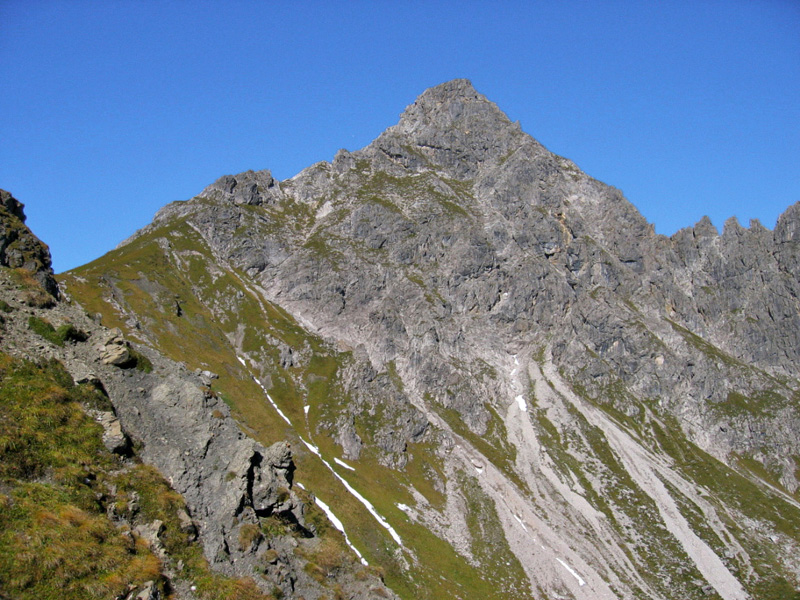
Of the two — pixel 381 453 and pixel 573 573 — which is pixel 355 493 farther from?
pixel 573 573

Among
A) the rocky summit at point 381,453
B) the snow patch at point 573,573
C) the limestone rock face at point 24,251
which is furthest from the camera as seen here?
the snow patch at point 573,573

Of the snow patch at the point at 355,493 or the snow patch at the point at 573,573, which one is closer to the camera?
the snow patch at the point at 355,493

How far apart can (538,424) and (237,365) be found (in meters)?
101

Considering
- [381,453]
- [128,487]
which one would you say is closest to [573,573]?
[381,453]

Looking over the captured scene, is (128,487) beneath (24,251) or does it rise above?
beneath

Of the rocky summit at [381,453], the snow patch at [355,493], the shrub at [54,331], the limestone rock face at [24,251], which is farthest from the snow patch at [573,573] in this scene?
the shrub at [54,331]

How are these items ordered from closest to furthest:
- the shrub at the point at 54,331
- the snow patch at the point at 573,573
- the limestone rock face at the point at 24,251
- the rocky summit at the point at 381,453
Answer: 1. the rocky summit at the point at 381,453
2. the shrub at the point at 54,331
3. the limestone rock face at the point at 24,251
4. the snow patch at the point at 573,573

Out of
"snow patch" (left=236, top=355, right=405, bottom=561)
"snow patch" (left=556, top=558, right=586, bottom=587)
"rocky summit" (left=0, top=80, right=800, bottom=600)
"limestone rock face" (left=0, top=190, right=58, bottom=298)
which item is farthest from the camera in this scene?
"snow patch" (left=556, top=558, right=586, bottom=587)

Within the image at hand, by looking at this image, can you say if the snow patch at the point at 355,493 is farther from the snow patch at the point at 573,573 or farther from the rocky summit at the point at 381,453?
the snow patch at the point at 573,573

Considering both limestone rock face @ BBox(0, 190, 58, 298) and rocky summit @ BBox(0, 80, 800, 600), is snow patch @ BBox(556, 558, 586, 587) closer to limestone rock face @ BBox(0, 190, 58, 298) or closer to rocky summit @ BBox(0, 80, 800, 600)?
rocky summit @ BBox(0, 80, 800, 600)

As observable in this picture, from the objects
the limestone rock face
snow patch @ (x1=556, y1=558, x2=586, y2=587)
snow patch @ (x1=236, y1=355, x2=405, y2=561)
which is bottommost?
snow patch @ (x1=556, y1=558, x2=586, y2=587)

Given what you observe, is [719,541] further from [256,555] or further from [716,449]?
[256,555]

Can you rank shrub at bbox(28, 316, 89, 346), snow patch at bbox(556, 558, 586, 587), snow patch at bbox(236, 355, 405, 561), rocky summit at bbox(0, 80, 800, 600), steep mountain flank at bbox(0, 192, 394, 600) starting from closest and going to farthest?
steep mountain flank at bbox(0, 192, 394, 600), rocky summit at bbox(0, 80, 800, 600), shrub at bbox(28, 316, 89, 346), snow patch at bbox(236, 355, 405, 561), snow patch at bbox(556, 558, 586, 587)

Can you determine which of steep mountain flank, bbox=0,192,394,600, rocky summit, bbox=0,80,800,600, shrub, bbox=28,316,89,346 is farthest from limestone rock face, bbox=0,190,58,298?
shrub, bbox=28,316,89,346
